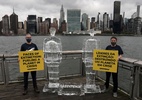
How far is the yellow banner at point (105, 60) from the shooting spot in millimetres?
5453

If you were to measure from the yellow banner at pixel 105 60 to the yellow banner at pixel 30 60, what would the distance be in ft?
5.44

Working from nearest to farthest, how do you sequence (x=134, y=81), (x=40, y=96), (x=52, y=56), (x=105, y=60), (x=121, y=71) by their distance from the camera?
(x=134, y=81) < (x=40, y=96) < (x=105, y=60) < (x=52, y=56) < (x=121, y=71)

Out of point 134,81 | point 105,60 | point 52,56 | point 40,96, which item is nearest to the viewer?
point 134,81

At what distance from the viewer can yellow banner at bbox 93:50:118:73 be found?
5.45 m

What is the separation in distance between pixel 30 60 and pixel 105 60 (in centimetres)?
228

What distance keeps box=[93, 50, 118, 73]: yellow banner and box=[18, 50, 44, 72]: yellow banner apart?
1658mm

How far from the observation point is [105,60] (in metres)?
5.66

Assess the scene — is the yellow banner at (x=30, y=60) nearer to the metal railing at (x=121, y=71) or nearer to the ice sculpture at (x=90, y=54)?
the metal railing at (x=121, y=71)

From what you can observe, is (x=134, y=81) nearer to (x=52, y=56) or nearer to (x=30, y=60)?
(x=52, y=56)

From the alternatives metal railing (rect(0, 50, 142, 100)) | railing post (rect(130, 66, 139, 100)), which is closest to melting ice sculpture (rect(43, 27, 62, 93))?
metal railing (rect(0, 50, 142, 100))

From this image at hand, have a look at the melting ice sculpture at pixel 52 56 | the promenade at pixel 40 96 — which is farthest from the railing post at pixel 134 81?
the melting ice sculpture at pixel 52 56

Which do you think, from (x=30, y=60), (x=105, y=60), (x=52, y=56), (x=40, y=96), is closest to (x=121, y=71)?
(x=105, y=60)

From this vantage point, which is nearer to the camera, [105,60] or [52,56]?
[105,60]

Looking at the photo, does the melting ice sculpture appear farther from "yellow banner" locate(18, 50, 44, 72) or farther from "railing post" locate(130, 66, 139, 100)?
"railing post" locate(130, 66, 139, 100)
